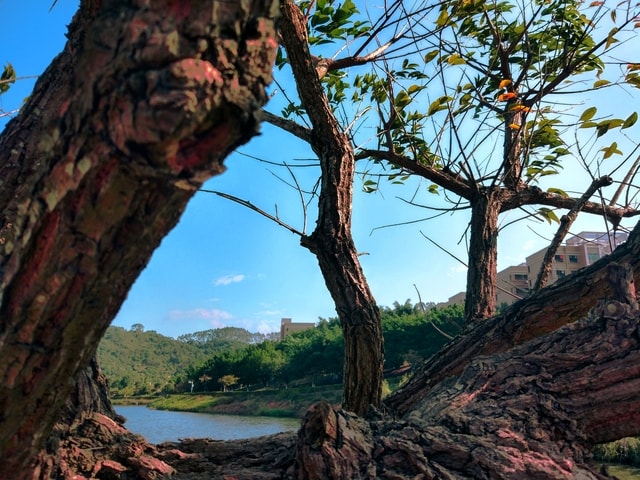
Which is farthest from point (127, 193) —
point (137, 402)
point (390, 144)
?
point (137, 402)

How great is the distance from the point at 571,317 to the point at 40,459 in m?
1.70

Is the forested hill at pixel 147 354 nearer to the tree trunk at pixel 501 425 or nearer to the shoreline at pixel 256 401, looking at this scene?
the shoreline at pixel 256 401

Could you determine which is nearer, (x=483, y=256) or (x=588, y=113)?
(x=588, y=113)

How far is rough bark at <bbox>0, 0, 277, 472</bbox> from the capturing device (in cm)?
55

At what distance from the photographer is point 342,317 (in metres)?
2.07

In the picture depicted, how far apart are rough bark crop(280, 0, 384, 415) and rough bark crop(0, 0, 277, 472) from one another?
140 centimetres

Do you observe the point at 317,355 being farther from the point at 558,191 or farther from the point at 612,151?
the point at 612,151

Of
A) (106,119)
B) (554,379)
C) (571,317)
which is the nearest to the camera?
(106,119)

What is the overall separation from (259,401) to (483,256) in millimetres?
20706

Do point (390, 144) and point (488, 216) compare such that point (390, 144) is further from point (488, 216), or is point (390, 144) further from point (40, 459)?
point (40, 459)

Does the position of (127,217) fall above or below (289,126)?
below

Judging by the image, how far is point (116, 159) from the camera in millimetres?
566

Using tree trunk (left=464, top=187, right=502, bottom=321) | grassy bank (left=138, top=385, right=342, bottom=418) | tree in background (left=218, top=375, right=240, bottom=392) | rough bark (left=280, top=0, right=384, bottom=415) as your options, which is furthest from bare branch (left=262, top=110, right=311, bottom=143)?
tree in background (left=218, top=375, right=240, bottom=392)

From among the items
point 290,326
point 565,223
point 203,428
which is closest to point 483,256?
point 565,223
